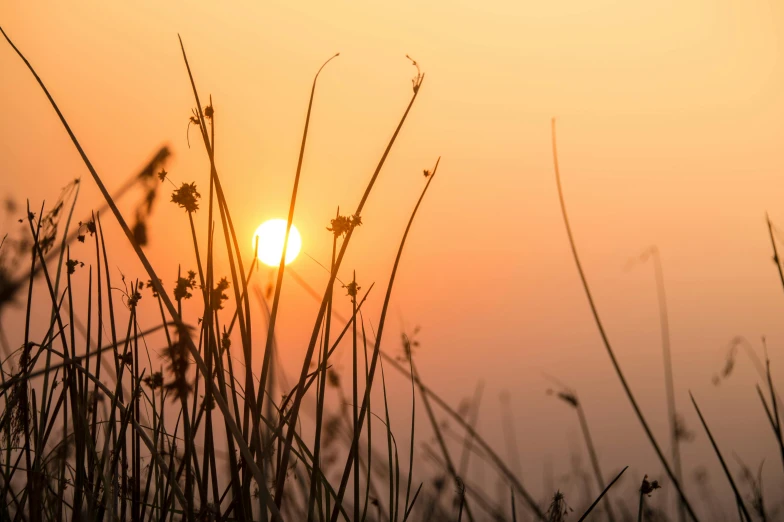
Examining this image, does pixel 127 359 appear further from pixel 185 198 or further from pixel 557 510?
pixel 557 510

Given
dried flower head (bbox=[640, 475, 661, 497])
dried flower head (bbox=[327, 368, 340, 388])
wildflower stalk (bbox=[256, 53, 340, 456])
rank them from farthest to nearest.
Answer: dried flower head (bbox=[327, 368, 340, 388]) → dried flower head (bbox=[640, 475, 661, 497]) → wildflower stalk (bbox=[256, 53, 340, 456])

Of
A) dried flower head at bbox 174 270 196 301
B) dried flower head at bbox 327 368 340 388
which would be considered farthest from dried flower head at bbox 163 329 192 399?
dried flower head at bbox 327 368 340 388

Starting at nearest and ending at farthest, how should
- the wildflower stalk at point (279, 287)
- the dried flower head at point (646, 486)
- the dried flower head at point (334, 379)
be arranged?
the wildflower stalk at point (279, 287) < the dried flower head at point (646, 486) < the dried flower head at point (334, 379)

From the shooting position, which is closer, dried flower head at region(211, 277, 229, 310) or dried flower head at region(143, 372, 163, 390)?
dried flower head at region(211, 277, 229, 310)

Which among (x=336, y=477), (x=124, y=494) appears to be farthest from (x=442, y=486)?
(x=124, y=494)

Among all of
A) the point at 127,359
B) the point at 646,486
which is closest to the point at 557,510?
the point at 646,486

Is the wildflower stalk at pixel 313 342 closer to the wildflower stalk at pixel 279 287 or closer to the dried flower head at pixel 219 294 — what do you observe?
the wildflower stalk at pixel 279 287

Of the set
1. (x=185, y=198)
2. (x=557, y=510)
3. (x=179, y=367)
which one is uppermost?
(x=185, y=198)

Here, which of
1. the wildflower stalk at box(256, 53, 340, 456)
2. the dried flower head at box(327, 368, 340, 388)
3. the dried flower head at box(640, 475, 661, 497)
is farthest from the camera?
the dried flower head at box(327, 368, 340, 388)

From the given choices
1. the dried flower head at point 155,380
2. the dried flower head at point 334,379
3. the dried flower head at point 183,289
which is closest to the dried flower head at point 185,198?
the dried flower head at point 183,289

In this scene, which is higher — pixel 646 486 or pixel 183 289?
pixel 183 289

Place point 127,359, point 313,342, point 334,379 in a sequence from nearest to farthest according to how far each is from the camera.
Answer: point 313,342 < point 127,359 < point 334,379

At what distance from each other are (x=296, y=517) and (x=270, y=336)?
112cm

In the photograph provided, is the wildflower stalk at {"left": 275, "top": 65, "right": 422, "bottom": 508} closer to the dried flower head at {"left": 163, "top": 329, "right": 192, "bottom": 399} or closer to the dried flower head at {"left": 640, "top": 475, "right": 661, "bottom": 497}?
the dried flower head at {"left": 163, "top": 329, "right": 192, "bottom": 399}
